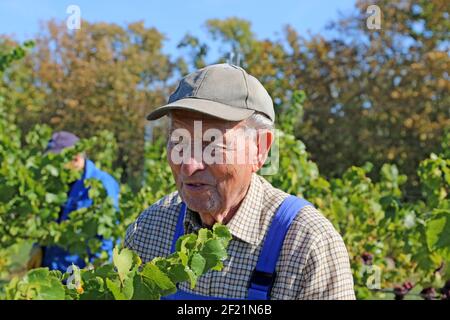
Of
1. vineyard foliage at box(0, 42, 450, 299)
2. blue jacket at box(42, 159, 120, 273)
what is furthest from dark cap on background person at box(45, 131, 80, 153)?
blue jacket at box(42, 159, 120, 273)

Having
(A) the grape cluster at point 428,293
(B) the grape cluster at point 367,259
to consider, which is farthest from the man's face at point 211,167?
(B) the grape cluster at point 367,259

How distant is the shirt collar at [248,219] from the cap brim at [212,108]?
0.77 feet

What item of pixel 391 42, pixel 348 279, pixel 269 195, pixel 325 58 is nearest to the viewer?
pixel 348 279

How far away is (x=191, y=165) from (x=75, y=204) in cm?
360

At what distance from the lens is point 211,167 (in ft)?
6.21

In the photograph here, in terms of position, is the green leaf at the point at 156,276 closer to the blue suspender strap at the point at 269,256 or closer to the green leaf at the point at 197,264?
the green leaf at the point at 197,264

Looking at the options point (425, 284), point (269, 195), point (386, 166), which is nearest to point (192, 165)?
point (269, 195)

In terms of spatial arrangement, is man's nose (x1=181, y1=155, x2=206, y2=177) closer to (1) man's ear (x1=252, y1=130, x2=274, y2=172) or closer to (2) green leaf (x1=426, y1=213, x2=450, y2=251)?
(1) man's ear (x1=252, y1=130, x2=274, y2=172)

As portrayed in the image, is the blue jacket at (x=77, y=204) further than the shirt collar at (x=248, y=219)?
Yes

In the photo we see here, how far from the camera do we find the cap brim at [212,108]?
184cm

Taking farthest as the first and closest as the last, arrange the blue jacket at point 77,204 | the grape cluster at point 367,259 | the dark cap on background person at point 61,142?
the dark cap on background person at point 61,142 → the blue jacket at point 77,204 → the grape cluster at point 367,259

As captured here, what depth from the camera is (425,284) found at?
4.59 m

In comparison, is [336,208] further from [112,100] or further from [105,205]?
[112,100]
